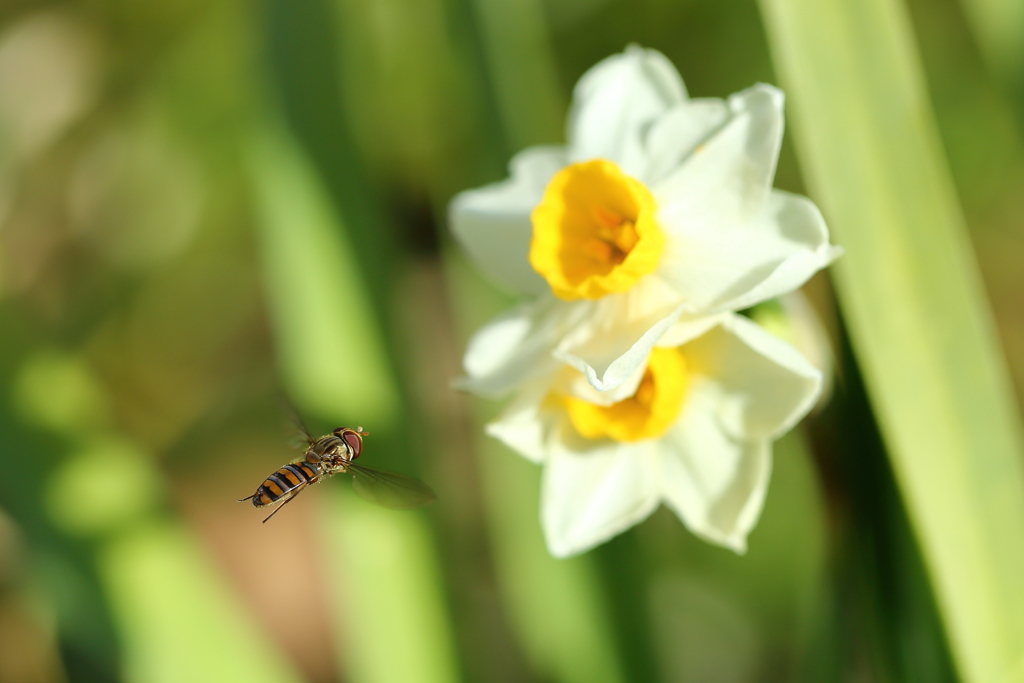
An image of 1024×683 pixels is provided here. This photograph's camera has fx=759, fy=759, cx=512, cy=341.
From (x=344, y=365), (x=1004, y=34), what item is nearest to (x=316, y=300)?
(x=344, y=365)

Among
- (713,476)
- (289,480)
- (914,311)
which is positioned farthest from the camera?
(289,480)

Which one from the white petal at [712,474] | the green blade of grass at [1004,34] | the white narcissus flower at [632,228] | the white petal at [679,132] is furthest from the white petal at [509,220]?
the green blade of grass at [1004,34]

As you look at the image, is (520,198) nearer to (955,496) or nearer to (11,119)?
(955,496)

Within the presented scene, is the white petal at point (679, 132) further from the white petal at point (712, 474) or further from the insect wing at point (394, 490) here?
the insect wing at point (394, 490)

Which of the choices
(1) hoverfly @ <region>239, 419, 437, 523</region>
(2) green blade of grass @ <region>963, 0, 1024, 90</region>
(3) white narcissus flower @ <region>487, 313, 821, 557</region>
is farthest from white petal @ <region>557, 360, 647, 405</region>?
(2) green blade of grass @ <region>963, 0, 1024, 90</region>

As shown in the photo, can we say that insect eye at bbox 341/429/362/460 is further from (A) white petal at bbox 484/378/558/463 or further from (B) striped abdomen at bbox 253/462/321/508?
(A) white petal at bbox 484/378/558/463

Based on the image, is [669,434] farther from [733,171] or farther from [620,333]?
[733,171]

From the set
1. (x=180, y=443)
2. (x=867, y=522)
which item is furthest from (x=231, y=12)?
(x=867, y=522)
